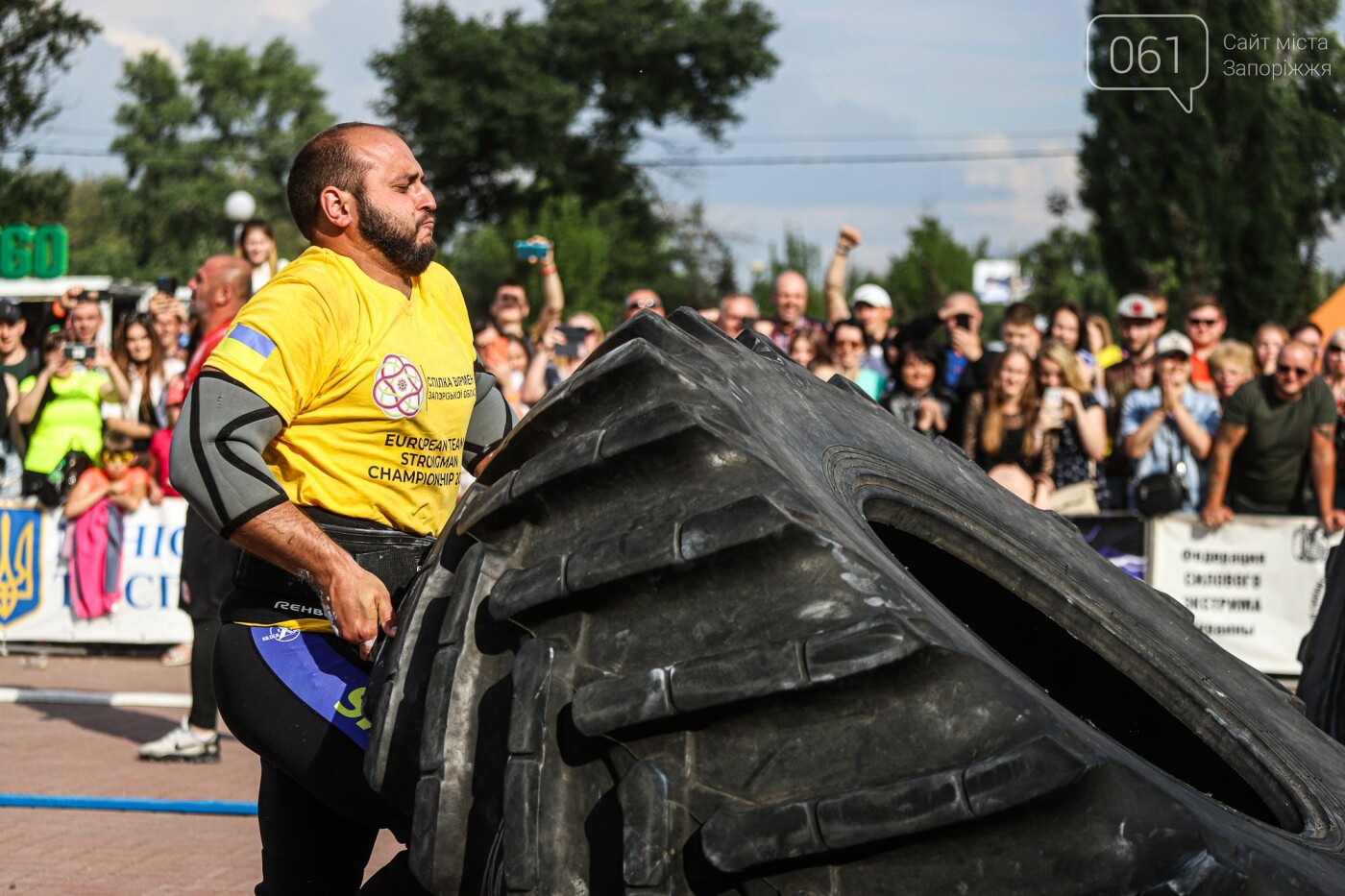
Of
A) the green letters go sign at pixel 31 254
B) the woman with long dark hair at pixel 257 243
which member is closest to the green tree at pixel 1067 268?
the green letters go sign at pixel 31 254

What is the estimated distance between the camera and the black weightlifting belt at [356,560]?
2.79m

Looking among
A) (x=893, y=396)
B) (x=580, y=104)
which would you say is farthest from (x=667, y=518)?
(x=580, y=104)

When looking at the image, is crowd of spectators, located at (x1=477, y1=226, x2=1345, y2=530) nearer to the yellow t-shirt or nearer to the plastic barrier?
the plastic barrier

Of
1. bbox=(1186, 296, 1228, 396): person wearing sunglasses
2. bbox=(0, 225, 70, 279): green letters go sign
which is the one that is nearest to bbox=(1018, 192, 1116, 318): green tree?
bbox=(0, 225, 70, 279): green letters go sign

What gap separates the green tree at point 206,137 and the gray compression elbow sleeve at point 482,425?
66.9 m

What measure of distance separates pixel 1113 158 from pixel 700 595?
38.4 m

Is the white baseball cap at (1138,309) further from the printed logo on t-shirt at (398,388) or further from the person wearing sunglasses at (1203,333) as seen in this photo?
the printed logo on t-shirt at (398,388)

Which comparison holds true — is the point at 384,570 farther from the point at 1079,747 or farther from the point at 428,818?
the point at 1079,747

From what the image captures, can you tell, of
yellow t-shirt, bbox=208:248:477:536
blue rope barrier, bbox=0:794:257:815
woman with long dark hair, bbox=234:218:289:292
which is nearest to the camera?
yellow t-shirt, bbox=208:248:477:536

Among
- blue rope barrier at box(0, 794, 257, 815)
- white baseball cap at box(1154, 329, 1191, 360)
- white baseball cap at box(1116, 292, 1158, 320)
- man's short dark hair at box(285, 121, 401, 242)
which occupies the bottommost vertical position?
blue rope barrier at box(0, 794, 257, 815)

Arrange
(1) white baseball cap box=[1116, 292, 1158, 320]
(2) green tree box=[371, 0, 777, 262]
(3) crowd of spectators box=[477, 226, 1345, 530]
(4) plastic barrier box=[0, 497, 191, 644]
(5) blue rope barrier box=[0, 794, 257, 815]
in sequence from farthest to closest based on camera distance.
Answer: (2) green tree box=[371, 0, 777, 262], (4) plastic barrier box=[0, 497, 191, 644], (1) white baseball cap box=[1116, 292, 1158, 320], (3) crowd of spectators box=[477, 226, 1345, 530], (5) blue rope barrier box=[0, 794, 257, 815]

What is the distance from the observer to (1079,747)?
1.54 m

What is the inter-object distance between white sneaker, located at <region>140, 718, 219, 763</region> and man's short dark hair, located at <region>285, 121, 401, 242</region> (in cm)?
406

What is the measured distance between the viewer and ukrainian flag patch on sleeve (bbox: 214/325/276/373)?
2.62m
